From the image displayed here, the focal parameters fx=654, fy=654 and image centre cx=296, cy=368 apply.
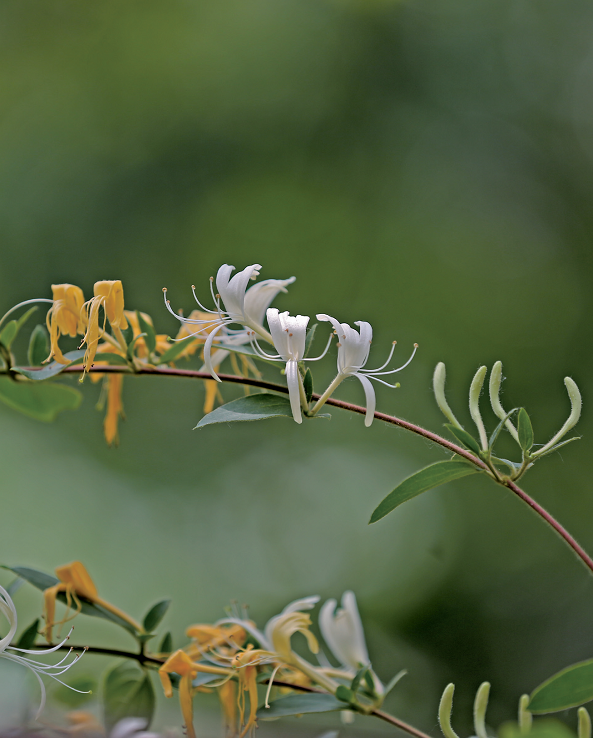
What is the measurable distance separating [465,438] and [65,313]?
256 millimetres

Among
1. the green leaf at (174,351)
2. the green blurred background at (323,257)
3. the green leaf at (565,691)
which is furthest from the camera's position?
the green blurred background at (323,257)

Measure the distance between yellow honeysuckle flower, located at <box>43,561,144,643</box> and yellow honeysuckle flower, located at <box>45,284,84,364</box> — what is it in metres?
0.15

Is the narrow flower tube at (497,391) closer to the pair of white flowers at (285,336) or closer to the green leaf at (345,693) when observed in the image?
the pair of white flowers at (285,336)

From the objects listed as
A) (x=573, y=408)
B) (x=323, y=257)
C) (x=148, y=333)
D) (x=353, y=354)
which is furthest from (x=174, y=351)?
(x=323, y=257)

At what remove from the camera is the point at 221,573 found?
2.29 metres

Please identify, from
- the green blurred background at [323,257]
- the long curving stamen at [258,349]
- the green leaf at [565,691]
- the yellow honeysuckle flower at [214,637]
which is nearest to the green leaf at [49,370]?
the long curving stamen at [258,349]

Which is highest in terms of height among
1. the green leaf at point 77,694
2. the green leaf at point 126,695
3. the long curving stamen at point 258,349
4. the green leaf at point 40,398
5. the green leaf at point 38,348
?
the long curving stamen at point 258,349

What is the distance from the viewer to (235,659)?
16.9 inches

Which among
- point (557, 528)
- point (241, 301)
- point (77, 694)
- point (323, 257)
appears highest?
point (323, 257)

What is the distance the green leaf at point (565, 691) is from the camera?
1.05ft

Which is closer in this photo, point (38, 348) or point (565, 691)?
point (565, 691)

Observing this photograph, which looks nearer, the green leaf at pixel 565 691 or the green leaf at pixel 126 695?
the green leaf at pixel 565 691

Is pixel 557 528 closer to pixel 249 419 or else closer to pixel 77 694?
pixel 249 419

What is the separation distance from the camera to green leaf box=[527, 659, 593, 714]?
319 millimetres
